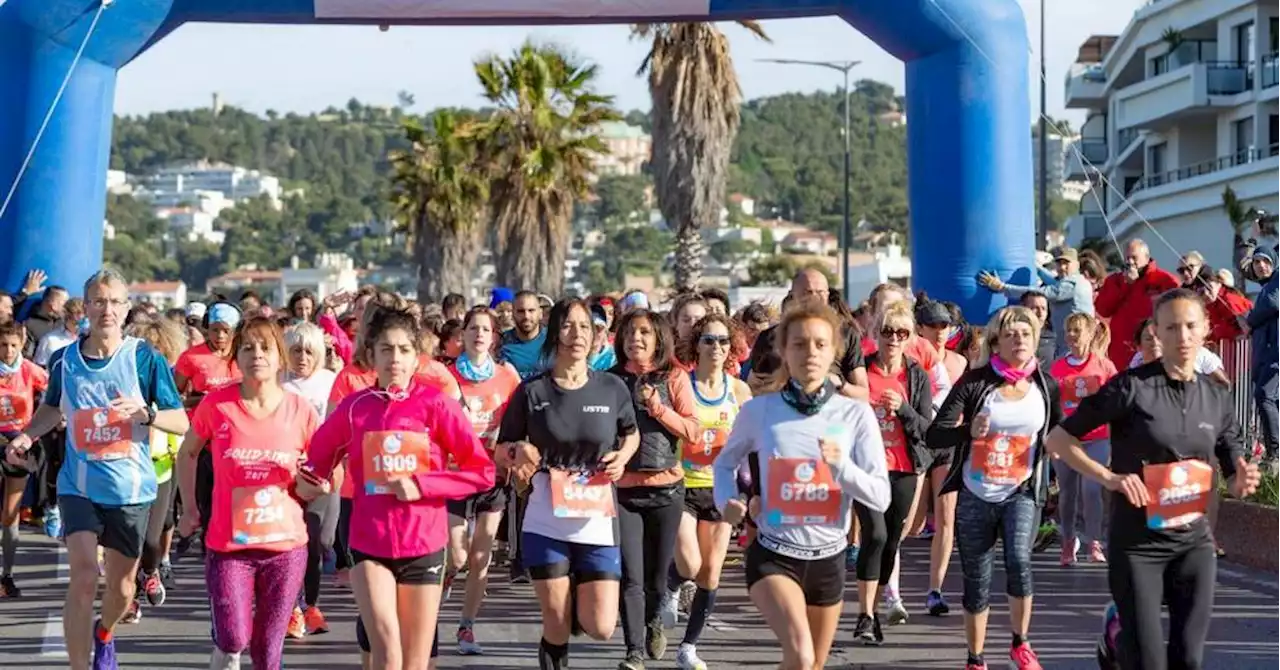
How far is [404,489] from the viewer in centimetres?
691

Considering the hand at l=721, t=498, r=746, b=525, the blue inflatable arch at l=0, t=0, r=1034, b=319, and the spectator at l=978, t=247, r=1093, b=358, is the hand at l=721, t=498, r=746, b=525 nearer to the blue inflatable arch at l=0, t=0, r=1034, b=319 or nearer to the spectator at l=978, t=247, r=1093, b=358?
the spectator at l=978, t=247, r=1093, b=358

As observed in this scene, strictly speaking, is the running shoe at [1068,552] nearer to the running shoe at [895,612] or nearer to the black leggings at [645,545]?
the running shoe at [895,612]

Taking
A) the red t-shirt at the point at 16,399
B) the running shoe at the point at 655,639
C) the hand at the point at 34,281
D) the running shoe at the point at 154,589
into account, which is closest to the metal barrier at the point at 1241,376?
the running shoe at the point at 655,639

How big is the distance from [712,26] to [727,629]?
25307mm

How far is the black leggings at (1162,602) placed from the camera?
21.5 feet

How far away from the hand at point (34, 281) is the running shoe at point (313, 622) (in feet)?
21.4

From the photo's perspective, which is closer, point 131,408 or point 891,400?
point 131,408

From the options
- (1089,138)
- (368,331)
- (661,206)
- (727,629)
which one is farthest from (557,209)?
(368,331)

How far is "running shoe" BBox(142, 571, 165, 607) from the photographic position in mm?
10820

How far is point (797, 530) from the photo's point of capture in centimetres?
657

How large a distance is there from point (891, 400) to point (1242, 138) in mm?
38378

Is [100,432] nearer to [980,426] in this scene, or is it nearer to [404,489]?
[404,489]

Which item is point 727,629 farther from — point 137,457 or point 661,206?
point 661,206

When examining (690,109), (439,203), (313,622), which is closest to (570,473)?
(313,622)
